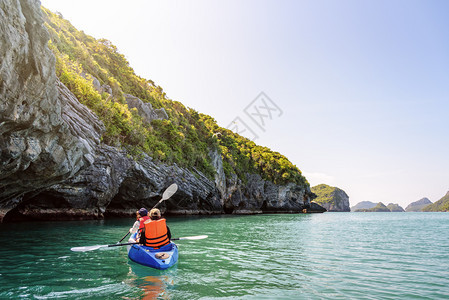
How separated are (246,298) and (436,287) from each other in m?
5.61

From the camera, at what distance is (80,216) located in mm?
27297

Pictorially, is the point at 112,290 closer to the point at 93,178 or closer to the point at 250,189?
the point at 93,178

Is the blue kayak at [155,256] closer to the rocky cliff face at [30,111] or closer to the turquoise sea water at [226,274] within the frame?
the turquoise sea water at [226,274]

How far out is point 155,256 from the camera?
873 centimetres

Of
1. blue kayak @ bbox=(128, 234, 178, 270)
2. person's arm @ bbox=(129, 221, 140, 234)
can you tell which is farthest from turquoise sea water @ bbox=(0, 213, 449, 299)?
person's arm @ bbox=(129, 221, 140, 234)

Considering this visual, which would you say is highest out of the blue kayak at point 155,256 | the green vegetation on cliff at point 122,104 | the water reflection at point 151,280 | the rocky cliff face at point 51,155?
the green vegetation on cliff at point 122,104

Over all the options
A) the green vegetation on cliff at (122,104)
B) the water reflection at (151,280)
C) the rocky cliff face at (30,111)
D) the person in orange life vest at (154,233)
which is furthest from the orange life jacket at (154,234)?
the green vegetation on cliff at (122,104)

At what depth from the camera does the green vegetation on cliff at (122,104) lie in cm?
2491

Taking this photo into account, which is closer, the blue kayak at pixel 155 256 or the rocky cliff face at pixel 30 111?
the rocky cliff face at pixel 30 111

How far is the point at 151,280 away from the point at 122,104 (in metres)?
28.0

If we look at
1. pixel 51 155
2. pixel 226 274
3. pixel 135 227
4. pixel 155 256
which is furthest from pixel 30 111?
pixel 226 274

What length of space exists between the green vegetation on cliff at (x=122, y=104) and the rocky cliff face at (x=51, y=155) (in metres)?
2.12

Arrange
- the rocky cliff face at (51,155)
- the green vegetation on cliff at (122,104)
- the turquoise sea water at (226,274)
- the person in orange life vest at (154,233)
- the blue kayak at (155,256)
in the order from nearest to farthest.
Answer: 1. the turquoise sea water at (226,274)
2. the blue kayak at (155,256)
3. the rocky cliff face at (51,155)
4. the person in orange life vest at (154,233)
5. the green vegetation on cliff at (122,104)

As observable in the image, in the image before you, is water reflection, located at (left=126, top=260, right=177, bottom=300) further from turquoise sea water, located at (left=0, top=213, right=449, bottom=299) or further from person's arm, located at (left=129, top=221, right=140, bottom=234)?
person's arm, located at (left=129, top=221, right=140, bottom=234)
